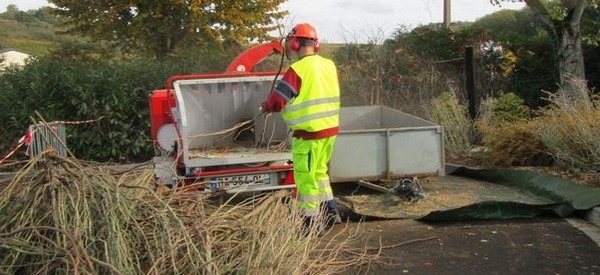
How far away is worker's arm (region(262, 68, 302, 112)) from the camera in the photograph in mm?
5648

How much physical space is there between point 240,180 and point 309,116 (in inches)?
38.6

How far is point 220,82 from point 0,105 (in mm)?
6418

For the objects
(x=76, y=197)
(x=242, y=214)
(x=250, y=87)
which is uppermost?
(x=250, y=87)

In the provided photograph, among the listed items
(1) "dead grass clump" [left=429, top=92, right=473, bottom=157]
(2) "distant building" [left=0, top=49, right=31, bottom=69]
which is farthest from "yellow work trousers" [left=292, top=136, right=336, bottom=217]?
(2) "distant building" [left=0, top=49, right=31, bottom=69]

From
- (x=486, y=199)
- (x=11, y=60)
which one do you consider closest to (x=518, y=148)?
(x=486, y=199)

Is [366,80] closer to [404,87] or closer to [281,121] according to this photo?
[404,87]

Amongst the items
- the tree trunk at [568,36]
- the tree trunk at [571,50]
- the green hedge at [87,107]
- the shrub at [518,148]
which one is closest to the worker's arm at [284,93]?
the shrub at [518,148]

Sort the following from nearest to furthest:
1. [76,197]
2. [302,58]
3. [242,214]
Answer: [76,197] < [242,214] < [302,58]

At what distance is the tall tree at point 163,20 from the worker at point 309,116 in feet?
32.2

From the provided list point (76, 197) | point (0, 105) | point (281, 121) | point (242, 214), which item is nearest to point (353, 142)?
point (281, 121)

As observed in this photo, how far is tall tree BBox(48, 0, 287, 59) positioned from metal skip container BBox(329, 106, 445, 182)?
9370 mm

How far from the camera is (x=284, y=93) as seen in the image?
18.6 ft

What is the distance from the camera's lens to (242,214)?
4422 millimetres

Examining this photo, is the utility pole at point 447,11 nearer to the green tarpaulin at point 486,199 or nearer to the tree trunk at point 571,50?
the tree trunk at point 571,50
